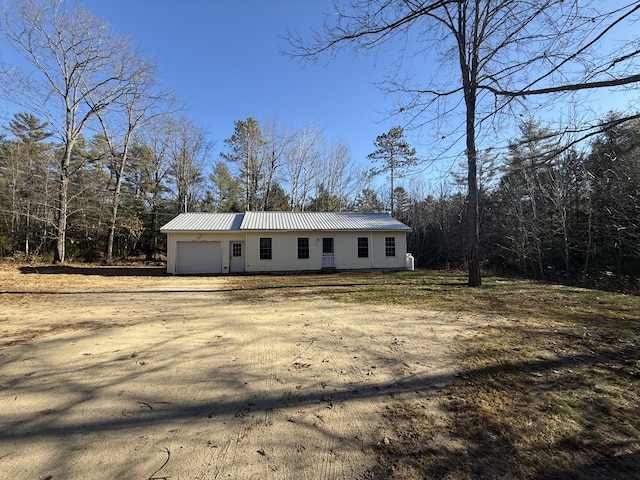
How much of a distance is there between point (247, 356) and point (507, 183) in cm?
2339

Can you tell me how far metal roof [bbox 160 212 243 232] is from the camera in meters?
19.0

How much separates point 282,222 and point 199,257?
5.18 m

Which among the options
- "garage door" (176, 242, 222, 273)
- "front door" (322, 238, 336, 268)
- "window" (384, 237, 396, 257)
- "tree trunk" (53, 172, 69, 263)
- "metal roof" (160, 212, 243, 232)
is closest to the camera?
"metal roof" (160, 212, 243, 232)

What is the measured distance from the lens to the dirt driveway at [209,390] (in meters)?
2.23

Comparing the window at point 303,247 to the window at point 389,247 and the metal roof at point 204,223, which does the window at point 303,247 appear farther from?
the window at point 389,247

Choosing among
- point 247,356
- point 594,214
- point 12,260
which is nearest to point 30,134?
point 12,260

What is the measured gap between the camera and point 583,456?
89.3 inches

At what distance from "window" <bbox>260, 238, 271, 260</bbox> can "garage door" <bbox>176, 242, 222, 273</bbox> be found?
2.38 meters

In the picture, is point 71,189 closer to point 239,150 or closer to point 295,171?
point 239,150

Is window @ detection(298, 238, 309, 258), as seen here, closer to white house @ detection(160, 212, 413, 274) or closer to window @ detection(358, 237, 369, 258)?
white house @ detection(160, 212, 413, 274)

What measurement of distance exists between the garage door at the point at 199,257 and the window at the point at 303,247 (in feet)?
14.9

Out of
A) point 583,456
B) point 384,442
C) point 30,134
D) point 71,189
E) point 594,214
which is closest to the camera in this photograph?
point 583,456

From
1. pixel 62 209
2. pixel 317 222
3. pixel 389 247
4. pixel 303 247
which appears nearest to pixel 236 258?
pixel 303 247

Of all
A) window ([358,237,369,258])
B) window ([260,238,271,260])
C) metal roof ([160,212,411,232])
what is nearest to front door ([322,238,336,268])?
metal roof ([160,212,411,232])
